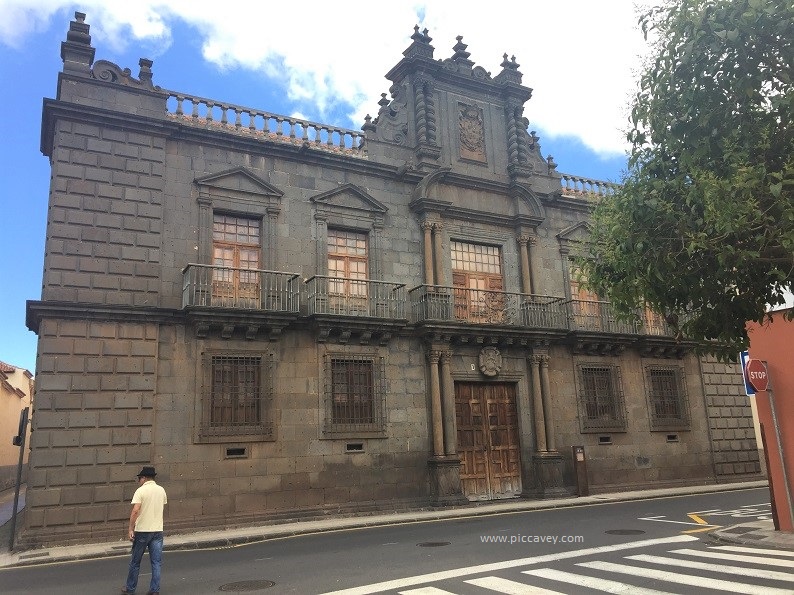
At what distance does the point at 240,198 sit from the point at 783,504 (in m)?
14.0

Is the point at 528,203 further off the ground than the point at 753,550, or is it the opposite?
the point at 528,203

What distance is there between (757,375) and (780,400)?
737 mm

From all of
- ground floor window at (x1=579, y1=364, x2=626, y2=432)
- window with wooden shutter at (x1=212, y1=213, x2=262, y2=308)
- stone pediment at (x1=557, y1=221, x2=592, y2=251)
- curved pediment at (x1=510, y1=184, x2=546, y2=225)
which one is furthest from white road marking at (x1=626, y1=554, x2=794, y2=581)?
stone pediment at (x1=557, y1=221, x2=592, y2=251)

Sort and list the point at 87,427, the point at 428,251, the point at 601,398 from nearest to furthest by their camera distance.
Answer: the point at 87,427 → the point at 428,251 → the point at 601,398

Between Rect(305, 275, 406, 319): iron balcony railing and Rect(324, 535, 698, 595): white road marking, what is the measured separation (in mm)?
9138

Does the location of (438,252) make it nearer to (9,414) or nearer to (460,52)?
(460,52)

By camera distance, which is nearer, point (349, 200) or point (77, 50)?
point (77, 50)

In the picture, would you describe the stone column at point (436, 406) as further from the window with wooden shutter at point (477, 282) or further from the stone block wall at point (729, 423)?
the stone block wall at point (729, 423)

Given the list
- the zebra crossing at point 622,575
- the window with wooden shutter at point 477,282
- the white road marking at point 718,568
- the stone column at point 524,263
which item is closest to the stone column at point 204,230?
the window with wooden shutter at point 477,282

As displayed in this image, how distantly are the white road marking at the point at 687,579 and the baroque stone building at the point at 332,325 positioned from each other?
9249 mm

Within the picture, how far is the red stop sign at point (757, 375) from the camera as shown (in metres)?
10.9

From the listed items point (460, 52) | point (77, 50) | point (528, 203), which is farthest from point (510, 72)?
point (77, 50)

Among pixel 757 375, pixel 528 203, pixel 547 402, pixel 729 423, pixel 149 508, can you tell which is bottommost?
pixel 149 508

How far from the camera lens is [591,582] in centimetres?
810
